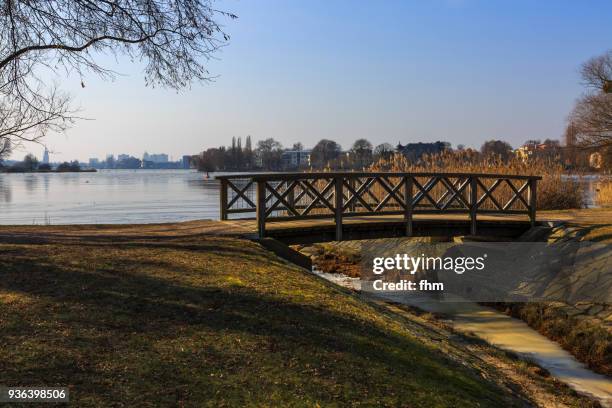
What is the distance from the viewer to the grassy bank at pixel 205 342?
161 inches

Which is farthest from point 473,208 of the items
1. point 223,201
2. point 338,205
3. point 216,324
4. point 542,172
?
point 216,324

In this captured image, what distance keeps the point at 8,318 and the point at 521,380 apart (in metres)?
6.36

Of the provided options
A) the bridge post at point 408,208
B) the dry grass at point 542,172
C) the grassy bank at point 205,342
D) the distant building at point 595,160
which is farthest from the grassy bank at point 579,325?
the distant building at point 595,160

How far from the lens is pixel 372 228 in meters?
13.9

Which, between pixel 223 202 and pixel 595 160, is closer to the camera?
pixel 223 202

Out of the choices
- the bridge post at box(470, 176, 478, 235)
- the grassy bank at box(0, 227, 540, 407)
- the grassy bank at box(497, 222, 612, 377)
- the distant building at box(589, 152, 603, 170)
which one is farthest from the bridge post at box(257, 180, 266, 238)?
the distant building at box(589, 152, 603, 170)

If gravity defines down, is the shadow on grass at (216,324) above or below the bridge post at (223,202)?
below

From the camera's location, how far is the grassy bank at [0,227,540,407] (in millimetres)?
4086

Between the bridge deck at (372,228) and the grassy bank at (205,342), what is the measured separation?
15.3 ft

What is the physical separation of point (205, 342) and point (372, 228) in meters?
9.31

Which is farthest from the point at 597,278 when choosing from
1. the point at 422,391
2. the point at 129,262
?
the point at 129,262

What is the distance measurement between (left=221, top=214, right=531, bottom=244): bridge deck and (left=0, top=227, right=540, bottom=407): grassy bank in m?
4.68

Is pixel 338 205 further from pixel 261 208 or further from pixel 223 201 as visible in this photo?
pixel 223 201

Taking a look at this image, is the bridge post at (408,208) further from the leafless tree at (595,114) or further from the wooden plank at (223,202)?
the leafless tree at (595,114)
